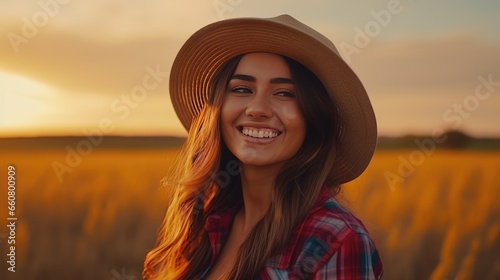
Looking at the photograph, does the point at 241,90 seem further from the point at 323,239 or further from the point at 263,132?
the point at 323,239

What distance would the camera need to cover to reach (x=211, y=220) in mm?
2594

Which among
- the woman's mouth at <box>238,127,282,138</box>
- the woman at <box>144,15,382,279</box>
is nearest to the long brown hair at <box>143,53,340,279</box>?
the woman at <box>144,15,382,279</box>

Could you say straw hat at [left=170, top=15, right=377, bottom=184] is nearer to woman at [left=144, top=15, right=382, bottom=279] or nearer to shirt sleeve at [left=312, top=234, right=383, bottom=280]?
woman at [left=144, top=15, right=382, bottom=279]

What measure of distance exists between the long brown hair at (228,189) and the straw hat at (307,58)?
40 mm

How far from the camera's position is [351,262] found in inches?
82.0

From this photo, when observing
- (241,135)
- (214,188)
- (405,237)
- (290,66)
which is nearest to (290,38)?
(290,66)

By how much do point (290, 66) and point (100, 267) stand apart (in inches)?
100.0

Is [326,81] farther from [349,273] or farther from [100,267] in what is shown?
[100,267]

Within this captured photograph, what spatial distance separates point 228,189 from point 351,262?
0.67 meters

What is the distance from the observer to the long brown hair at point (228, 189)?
2.28 m

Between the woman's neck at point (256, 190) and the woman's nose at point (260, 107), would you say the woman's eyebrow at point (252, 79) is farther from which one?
the woman's neck at point (256, 190)

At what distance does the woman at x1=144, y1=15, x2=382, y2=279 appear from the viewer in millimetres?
2162

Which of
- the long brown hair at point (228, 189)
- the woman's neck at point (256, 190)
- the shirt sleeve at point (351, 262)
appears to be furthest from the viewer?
the woman's neck at point (256, 190)

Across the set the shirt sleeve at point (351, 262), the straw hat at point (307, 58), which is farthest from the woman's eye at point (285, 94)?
the shirt sleeve at point (351, 262)
